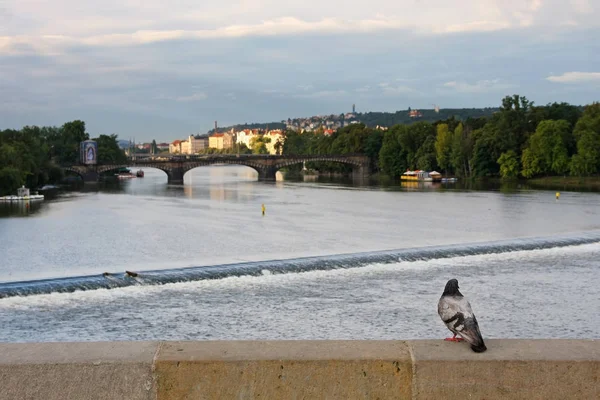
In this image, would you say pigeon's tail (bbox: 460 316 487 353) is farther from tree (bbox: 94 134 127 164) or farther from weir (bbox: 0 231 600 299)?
tree (bbox: 94 134 127 164)

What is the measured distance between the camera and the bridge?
10369cm

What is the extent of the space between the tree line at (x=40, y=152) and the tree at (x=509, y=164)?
178ft

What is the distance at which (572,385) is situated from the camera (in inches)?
168

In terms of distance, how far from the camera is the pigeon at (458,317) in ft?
16.3

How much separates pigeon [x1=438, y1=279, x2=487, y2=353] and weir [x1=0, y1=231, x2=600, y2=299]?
13481 mm

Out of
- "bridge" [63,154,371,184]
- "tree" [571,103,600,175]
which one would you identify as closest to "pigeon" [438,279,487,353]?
"tree" [571,103,600,175]

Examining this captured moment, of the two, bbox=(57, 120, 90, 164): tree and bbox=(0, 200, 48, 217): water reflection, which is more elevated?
bbox=(57, 120, 90, 164): tree

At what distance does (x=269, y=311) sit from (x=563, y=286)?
27.9 ft

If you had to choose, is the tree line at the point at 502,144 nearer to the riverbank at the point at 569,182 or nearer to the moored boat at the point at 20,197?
the riverbank at the point at 569,182

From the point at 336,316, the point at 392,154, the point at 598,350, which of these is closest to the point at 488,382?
the point at 598,350

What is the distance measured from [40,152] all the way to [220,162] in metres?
29.8

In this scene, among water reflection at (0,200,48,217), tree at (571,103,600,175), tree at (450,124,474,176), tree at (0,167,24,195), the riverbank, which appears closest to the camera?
water reflection at (0,200,48,217)

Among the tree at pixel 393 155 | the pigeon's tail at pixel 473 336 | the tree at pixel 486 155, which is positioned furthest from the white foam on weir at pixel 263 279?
the tree at pixel 393 155

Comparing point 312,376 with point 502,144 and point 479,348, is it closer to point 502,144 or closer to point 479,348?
point 479,348
